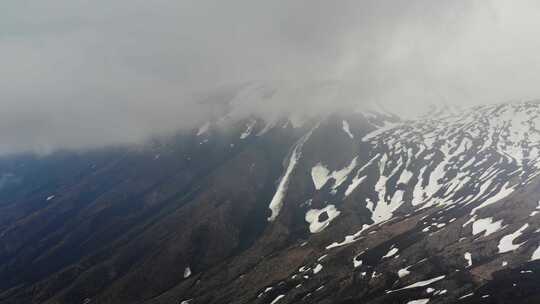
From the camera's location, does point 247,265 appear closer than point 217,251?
Yes

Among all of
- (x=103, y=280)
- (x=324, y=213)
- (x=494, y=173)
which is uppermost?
(x=103, y=280)

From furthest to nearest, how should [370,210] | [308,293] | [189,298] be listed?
[370,210] < [189,298] < [308,293]

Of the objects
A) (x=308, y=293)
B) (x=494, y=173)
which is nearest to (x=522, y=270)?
(x=308, y=293)

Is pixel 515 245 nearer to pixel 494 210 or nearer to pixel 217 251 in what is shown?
pixel 494 210

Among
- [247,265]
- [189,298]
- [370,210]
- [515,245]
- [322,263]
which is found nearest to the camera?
[515,245]

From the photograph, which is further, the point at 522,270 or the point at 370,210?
the point at 370,210

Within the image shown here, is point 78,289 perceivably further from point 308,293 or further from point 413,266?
point 413,266

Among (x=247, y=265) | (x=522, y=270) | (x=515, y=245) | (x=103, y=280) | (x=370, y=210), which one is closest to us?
(x=522, y=270)

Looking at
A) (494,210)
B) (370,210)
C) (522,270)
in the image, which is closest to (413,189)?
(370,210)

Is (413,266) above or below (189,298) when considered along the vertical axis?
below
